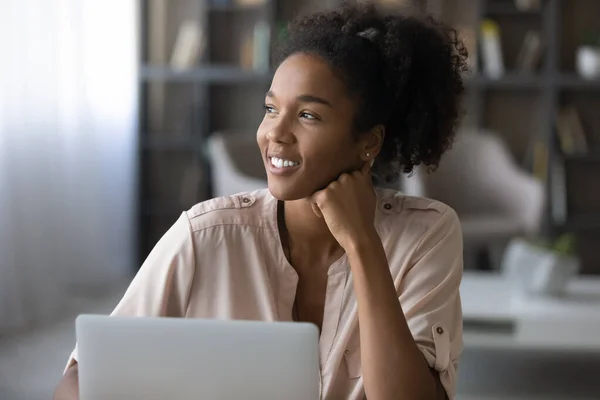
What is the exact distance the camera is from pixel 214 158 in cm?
432

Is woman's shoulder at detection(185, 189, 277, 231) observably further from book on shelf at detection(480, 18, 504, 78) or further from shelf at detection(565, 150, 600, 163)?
shelf at detection(565, 150, 600, 163)

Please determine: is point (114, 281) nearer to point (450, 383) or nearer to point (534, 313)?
point (534, 313)

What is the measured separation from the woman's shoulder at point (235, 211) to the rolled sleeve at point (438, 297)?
9.1 inches

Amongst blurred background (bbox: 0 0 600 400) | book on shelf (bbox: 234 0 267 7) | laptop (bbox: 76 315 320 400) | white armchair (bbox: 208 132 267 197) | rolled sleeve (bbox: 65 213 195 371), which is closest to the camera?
laptop (bbox: 76 315 320 400)

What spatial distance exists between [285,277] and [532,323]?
4.95ft

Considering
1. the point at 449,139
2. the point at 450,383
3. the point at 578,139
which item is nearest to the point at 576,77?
the point at 578,139

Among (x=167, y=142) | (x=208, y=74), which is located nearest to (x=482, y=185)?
(x=208, y=74)

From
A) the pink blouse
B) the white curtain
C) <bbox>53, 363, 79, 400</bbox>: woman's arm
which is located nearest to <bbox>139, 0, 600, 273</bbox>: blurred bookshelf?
the white curtain

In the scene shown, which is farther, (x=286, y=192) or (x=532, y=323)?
(x=532, y=323)

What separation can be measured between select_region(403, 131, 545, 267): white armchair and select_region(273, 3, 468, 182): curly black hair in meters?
2.77

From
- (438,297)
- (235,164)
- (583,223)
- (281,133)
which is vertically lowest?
(583,223)

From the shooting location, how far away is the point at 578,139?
4805 millimetres

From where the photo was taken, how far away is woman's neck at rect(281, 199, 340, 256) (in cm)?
143

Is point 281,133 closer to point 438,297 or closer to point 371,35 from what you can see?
point 371,35
